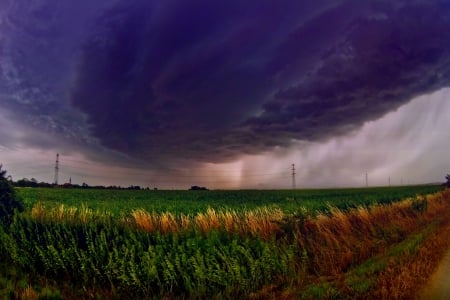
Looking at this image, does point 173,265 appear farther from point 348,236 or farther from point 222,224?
point 348,236

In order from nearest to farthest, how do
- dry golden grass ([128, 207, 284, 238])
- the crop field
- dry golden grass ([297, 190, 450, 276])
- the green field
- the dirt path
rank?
1. the dirt path
2. the crop field
3. dry golden grass ([297, 190, 450, 276])
4. dry golden grass ([128, 207, 284, 238])
5. the green field

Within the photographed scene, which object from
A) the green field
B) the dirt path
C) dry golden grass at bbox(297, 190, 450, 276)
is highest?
the green field

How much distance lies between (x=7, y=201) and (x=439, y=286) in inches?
722

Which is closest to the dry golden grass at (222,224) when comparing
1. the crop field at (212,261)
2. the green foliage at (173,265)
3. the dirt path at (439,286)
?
the crop field at (212,261)

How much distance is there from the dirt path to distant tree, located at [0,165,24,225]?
16.9 meters

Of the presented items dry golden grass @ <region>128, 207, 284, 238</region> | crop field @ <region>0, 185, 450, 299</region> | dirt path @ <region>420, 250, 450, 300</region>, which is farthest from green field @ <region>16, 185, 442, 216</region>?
dirt path @ <region>420, 250, 450, 300</region>

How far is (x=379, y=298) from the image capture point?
311 inches

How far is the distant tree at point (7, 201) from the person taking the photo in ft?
58.9

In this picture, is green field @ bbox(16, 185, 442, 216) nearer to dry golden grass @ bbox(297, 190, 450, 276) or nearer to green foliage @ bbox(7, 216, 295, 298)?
dry golden grass @ bbox(297, 190, 450, 276)

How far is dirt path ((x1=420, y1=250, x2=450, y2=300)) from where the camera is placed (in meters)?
8.32

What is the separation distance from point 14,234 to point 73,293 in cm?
758

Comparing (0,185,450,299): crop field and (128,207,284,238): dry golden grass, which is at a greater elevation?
(128,207,284,238): dry golden grass

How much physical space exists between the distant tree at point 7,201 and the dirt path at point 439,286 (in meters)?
16.9

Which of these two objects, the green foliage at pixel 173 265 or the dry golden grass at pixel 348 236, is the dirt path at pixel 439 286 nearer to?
the dry golden grass at pixel 348 236
